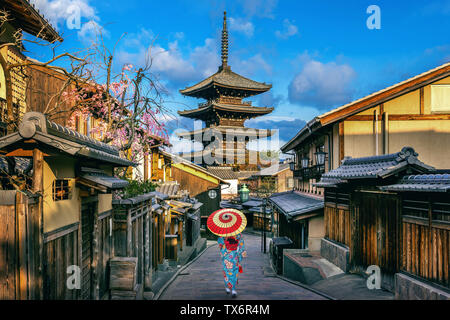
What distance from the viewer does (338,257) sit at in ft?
35.9

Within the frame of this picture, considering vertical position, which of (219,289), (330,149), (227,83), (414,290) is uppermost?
(227,83)

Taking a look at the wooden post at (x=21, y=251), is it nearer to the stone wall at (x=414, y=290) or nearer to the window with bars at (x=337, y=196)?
the stone wall at (x=414, y=290)

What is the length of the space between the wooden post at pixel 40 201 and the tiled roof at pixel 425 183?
251 inches

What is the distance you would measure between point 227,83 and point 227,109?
311 cm

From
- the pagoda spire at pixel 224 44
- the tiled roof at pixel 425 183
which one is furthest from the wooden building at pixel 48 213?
the pagoda spire at pixel 224 44

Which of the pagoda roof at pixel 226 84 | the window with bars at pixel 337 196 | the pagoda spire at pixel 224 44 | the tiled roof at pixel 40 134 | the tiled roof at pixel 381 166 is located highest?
the pagoda spire at pixel 224 44

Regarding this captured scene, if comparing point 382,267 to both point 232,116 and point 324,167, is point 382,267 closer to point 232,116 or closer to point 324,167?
point 324,167

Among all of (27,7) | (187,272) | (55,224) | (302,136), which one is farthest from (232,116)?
(55,224)

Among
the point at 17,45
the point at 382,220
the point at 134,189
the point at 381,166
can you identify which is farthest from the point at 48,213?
the point at 382,220

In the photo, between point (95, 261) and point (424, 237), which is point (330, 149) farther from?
point (95, 261)

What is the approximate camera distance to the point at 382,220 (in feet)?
28.8

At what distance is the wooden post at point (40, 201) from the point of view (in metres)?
4.06

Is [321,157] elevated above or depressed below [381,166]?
above

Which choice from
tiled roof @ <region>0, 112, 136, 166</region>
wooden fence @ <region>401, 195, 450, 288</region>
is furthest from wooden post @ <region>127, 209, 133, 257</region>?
wooden fence @ <region>401, 195, 450, 288</region>
